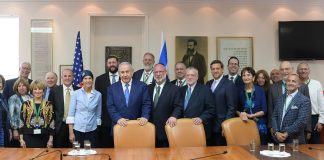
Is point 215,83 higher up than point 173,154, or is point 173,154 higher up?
point 215,83

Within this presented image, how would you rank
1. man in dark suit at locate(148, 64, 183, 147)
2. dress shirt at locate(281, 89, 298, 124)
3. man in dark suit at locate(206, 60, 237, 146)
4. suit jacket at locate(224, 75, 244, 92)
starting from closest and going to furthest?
dress shirt at locate(281, 89, 298, 124)
man in dark suit at locate(148, 64, 183, 147)
man in dark suit at locate(206, 60, 237, 146)
suit jacket at locate(224, 75, 244, 92)

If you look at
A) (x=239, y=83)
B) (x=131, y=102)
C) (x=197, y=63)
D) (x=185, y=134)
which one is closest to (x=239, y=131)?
(x=185, y=134)

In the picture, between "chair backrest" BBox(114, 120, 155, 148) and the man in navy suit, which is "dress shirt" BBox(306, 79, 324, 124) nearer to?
the man in navy suit

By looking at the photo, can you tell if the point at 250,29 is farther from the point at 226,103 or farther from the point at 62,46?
the point at 62,46

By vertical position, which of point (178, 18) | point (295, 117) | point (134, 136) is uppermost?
point (178, 18)

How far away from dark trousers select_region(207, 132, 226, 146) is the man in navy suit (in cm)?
90

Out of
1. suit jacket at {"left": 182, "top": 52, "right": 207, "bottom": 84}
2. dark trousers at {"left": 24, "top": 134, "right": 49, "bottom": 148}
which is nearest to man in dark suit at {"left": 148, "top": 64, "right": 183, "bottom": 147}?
dark trousers at {"left": 24, "top": 134, "right": 49, "bottom": 148}

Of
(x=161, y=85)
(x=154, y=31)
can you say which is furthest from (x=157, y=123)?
(x=154, y=31)

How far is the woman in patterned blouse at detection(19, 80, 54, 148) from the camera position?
153 inches

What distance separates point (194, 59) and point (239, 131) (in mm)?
3355

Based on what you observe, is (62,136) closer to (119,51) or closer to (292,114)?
(292,114)

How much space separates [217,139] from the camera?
4223mm

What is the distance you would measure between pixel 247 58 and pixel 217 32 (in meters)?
0.80

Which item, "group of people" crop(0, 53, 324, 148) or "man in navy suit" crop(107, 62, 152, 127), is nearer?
"group of people" crop(0, 53, 324, 148)
